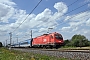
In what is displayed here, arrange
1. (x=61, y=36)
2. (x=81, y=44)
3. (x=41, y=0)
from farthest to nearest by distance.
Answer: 1. (x=81, y=44)
2. (x=61, y=36)
3. (x=41, y=0)

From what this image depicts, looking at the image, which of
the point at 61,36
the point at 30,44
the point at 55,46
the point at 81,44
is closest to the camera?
the point at 55,46

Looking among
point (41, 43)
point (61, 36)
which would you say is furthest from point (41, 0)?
point (41, 43)

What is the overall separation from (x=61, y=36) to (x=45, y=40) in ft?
14.0

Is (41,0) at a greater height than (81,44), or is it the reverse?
(41,0)

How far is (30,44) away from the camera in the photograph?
59531 millimetres

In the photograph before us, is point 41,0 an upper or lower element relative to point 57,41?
upper

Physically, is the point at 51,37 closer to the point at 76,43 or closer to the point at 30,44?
the point at 76,43

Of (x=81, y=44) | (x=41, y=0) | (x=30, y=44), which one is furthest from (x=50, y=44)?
(x=41, y=0)

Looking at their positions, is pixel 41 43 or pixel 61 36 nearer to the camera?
pixel 61 36

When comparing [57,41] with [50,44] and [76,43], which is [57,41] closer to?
[50,44]

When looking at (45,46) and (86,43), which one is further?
(86,43)

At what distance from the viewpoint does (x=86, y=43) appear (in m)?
45.5

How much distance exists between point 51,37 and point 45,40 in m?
3.39

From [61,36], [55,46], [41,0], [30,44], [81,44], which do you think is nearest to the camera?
[41,0]
